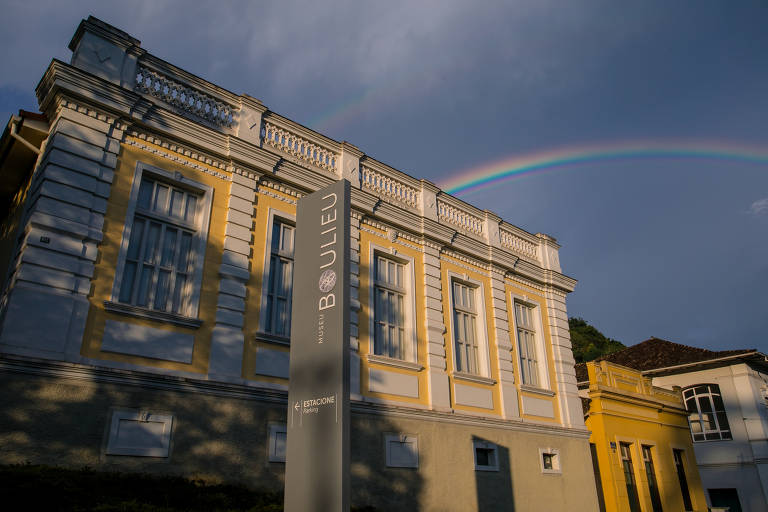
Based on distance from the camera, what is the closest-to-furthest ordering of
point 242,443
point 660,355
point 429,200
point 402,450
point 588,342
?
point 242,443, point 402,450, point 429,200, point 660,355, point 588,342

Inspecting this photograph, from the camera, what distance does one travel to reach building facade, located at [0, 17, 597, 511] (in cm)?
954

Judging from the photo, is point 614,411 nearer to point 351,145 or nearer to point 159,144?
point 351,145

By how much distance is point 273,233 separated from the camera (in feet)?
43.1

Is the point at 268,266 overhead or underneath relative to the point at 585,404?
overhead

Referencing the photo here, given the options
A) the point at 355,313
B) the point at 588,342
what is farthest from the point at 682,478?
the point at 588,342

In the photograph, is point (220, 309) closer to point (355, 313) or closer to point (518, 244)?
point (355, 313)

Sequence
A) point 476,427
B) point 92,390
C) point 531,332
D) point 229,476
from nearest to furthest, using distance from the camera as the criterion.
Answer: point 92,390, point 229,476, point 476,427, point 531,332

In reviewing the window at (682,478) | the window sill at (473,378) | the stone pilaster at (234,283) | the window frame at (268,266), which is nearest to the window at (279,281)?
the window frame at (268,266)

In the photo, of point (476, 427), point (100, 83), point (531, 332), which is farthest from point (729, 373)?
point (100, 83)

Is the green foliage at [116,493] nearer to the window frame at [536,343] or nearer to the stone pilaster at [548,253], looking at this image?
the window frame at [536,343]

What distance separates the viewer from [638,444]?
67.8 ft

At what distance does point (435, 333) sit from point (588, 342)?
137ft

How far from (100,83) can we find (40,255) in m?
3.46

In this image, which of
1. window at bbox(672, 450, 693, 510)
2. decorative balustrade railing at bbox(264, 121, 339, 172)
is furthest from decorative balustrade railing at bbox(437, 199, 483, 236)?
window at bbox(672, 450, 693, 510)
